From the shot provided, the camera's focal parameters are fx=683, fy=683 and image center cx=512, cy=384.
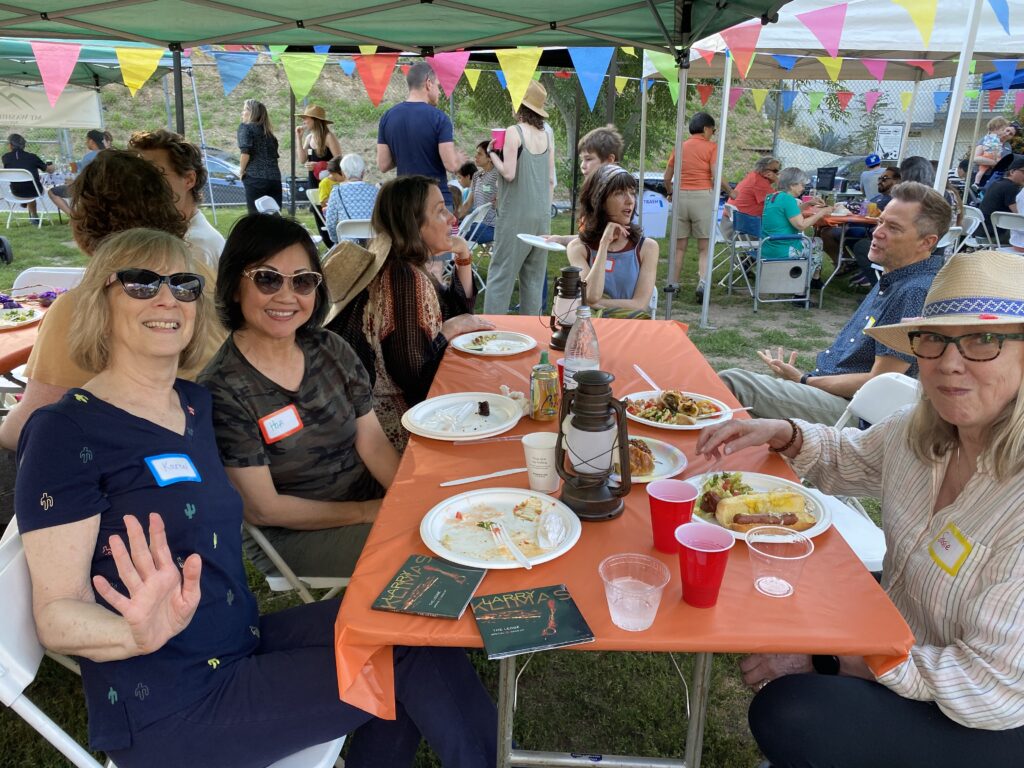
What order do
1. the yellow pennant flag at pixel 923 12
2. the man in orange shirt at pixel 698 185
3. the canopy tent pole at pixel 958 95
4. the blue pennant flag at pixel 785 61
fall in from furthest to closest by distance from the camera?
the blue pennant flag at pixel 785 61, the man in orange shirt at pixel 698 185, the yellow pennant flag at pixel 923 12, the canopy tent pole at pixel 958 95

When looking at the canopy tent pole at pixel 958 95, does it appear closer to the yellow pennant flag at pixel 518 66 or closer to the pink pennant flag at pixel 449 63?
the yellow pennant flag at pixel 518 66

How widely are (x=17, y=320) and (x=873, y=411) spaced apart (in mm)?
3619

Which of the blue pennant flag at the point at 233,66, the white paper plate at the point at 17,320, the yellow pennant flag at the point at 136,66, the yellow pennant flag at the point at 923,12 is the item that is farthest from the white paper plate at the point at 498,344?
the blue pennant flag at the point at 233,66

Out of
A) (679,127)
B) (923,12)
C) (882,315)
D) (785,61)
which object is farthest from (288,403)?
(785,61)

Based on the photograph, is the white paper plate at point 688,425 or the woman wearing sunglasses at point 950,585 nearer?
the woman wearing sunglasses at point 950,585

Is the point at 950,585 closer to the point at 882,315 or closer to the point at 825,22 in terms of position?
the point at 882,315

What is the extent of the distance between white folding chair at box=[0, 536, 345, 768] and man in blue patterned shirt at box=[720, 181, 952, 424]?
8.62 ft

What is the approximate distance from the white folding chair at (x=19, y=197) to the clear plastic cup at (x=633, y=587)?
12.9 m

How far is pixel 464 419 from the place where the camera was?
2133mm

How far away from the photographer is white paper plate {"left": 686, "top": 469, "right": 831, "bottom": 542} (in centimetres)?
144

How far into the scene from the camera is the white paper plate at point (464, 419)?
197 cm

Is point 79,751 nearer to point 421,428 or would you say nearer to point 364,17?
point 421,428

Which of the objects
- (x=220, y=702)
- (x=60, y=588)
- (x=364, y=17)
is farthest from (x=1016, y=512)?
(x=364, y=17)

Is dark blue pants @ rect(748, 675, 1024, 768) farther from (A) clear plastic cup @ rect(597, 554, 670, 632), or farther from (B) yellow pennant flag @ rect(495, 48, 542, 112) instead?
(B) yellow pennant flag @ rect(495, 48, 542, 112)
